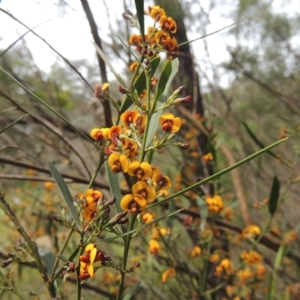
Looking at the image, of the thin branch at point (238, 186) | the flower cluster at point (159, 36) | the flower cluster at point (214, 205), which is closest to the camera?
the flower cluster at point (159, 36)

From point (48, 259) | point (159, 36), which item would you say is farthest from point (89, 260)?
point (159, 36)

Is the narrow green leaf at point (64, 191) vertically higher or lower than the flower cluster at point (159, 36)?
lower

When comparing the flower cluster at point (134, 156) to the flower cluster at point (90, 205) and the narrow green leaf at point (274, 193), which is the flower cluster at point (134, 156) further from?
the narrow green leaf at point (274, 193)

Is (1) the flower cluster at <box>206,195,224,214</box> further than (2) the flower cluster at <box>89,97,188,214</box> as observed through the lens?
Yes

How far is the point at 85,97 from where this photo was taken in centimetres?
221

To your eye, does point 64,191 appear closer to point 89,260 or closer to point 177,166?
point 89,260

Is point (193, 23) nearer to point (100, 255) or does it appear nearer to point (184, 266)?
point (184, 266)

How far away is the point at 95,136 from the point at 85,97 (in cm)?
184

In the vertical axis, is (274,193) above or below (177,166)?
below

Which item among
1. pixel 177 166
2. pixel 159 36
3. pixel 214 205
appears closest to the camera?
pixel 159 36

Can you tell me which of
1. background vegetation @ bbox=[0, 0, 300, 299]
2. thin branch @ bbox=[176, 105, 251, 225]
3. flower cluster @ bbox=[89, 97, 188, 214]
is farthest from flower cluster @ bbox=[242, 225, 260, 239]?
flower cluster @ bbox=[89, 97, 188, 214]

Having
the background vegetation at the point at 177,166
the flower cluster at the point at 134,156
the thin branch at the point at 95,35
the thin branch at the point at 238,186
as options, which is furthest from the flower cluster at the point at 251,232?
the flower cluster at the point at 134,156

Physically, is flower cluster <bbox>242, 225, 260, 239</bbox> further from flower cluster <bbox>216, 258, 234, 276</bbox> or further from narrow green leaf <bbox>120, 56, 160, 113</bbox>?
narrow green leaf <bbox>120, 56, 160, 113</bbox>

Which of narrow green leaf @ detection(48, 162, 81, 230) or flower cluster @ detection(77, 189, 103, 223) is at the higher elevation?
narrow green leaf @ detection(48, 162, 81, 230)
